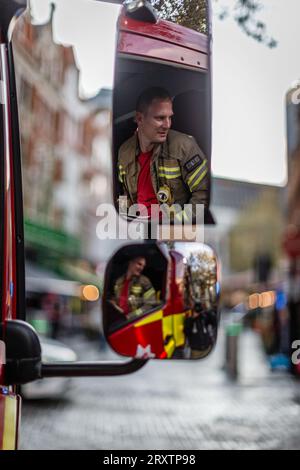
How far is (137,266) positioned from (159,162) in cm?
27

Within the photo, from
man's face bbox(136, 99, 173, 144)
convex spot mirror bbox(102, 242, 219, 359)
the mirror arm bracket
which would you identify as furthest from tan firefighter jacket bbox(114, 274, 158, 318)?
man's face bbox(136, 99, 173, 144)

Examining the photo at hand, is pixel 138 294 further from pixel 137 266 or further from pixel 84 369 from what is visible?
pixel 84 369

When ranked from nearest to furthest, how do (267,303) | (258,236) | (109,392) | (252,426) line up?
(252,426)
(109,392)
(267,303)
(258,236)

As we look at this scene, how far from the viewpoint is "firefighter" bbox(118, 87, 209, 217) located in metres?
1.77

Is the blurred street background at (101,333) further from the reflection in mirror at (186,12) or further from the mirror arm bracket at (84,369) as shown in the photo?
the reflection in mirror at (186,12)

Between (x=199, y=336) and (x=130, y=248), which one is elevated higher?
(x=130, y=248)

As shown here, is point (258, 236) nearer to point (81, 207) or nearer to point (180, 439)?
point (81, 207)

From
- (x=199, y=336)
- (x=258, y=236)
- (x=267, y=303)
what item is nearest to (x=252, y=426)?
(x=199, y=336)

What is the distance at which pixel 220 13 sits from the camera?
223 centimetres

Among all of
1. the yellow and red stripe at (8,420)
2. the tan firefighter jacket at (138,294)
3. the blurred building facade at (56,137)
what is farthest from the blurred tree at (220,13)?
the yellow and red stripe at (8,420)

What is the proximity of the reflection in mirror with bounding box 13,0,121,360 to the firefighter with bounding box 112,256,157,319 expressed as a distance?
1.33 ft

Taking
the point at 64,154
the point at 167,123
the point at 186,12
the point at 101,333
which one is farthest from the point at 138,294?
the point at 64,154

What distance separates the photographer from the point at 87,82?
11.0ft

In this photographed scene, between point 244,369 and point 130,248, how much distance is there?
13.6 meters
